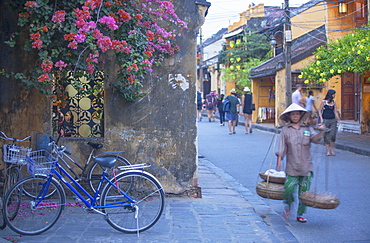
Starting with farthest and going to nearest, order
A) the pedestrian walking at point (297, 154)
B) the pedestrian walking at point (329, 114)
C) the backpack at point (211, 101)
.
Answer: the backpack at point (211, 101)
the pedestrian walking at point (329, 114)
the pedestrian walking at point (297, 154)

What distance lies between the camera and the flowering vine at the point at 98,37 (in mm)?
5953

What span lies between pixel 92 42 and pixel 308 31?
78.7ft

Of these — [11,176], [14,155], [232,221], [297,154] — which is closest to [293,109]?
[297,154]

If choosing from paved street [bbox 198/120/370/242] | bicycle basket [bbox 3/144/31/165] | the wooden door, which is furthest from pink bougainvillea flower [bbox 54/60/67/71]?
the wooden door

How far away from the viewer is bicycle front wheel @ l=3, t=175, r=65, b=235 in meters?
5.44

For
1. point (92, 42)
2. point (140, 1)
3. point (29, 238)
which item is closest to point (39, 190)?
point (29, 238)

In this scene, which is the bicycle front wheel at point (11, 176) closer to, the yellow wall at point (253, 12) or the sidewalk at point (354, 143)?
the sidewalk at point (354, 143)

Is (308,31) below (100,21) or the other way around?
the other way around

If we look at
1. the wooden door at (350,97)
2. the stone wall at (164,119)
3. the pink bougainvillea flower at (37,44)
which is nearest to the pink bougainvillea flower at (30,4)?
the pink bougainvillea flower at (37,44)

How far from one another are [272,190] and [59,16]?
Result: 3.53 meters

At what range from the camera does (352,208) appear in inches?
280

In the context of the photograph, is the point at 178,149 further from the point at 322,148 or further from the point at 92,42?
the point at 322,148

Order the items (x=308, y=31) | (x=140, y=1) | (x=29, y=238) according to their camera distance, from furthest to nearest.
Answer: (x=308, y=31) < (x=140, y=1) < (x=29, y=238)

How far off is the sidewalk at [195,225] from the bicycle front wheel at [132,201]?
5.2 inches
